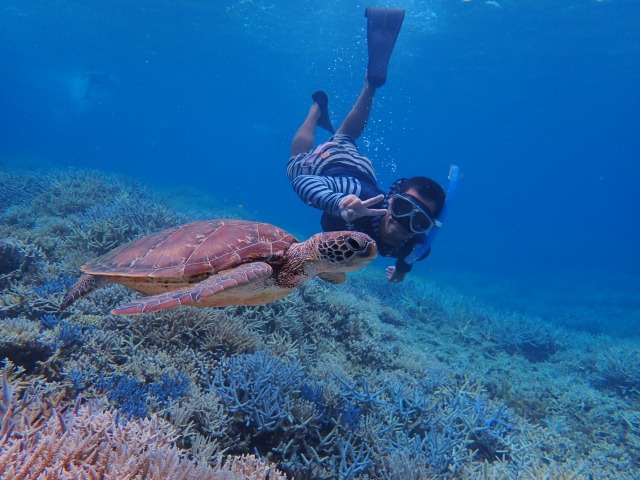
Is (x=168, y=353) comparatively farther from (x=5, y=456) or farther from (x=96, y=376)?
(x=5, y=456)

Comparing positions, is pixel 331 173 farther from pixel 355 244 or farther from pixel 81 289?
pixel 81 289

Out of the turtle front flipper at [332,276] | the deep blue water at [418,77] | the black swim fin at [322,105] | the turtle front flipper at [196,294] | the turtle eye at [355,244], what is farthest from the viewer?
the deep blue water at [418,77]

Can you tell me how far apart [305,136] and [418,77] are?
3058cm

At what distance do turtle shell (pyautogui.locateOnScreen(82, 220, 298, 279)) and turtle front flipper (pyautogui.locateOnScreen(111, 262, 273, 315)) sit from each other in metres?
0.34

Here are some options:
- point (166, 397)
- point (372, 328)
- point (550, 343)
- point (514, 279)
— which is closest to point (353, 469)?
point (166, 397)

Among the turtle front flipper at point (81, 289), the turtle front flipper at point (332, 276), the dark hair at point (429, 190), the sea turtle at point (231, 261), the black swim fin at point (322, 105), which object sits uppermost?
the black swim fin at point (322, 105)

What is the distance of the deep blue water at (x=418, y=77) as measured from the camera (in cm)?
2225

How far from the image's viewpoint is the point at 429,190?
426 cm

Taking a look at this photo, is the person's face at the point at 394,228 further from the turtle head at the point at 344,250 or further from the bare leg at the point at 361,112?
the bare leg at the point at 361,112

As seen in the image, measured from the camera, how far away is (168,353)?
3.24 meters

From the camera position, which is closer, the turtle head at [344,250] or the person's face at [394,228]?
the turtle head at [344,250]

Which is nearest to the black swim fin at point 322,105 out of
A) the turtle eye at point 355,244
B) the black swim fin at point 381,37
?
the black swim fin at point 381,37

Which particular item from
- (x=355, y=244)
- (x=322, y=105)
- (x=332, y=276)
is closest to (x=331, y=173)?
(x=332, y=276)

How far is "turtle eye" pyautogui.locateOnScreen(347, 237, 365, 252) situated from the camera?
8.09 feet
